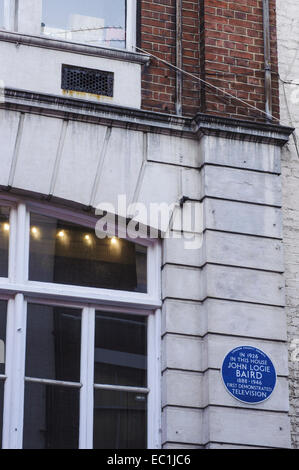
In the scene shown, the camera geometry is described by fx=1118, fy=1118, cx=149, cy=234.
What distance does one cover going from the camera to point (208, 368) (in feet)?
33.5

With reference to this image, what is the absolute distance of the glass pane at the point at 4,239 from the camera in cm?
1038

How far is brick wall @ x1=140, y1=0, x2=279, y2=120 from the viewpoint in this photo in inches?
447

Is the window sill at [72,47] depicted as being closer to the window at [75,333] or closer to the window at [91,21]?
the window at [91,21]

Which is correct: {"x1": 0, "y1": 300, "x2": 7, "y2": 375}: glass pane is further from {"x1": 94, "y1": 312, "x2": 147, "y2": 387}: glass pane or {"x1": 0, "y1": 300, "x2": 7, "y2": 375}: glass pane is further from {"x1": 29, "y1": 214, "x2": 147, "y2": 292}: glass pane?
{"x1": 94, "y1": 312, "x2": 147, "y2": 387}: glass pane

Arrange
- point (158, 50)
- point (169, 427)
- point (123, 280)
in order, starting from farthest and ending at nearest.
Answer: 1. point (158, 50)
2. point (123, 280)
3. point (169, 427)

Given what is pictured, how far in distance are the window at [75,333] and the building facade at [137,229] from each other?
13 millimetres

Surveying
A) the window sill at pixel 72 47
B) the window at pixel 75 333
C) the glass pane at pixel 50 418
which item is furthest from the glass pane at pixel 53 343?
the window sill at pixel 72 47

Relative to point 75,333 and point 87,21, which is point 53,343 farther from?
point 87,21

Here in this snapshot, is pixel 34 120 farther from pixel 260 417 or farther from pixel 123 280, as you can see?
pixel 260 417

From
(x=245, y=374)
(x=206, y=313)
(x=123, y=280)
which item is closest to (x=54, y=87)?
(x=123, y=280)

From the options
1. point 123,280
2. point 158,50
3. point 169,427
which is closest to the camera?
point 169,427

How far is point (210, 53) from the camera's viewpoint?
11.5 m

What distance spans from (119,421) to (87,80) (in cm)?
340

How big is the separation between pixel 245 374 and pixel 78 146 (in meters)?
2.68
